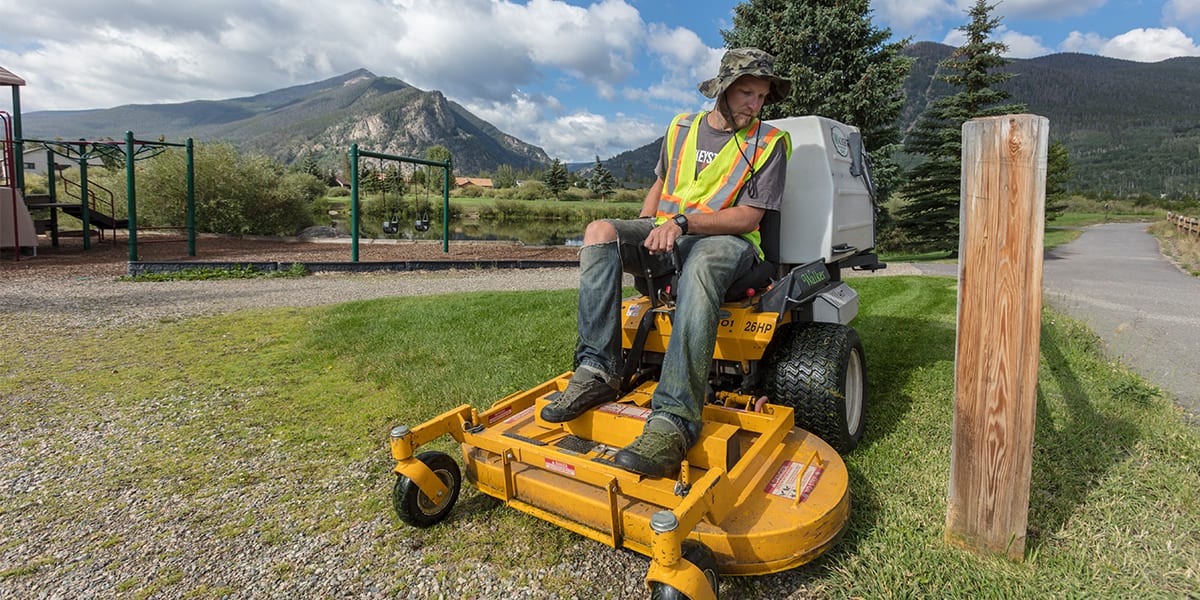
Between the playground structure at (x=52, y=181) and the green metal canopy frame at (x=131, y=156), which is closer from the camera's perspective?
the green metal canopy frame at (x=131, y=156)

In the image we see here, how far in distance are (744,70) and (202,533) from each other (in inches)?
126

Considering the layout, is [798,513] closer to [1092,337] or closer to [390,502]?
[390,502]

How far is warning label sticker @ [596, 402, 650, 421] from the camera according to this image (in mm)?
2688

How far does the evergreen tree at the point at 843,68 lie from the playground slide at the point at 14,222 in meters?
17.1

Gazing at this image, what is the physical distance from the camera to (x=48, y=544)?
252 cm

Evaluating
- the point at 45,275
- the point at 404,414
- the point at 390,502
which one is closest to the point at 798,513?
the point at 390,502

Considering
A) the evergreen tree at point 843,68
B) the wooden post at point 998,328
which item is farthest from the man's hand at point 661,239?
the evergreen tree at point 843,68

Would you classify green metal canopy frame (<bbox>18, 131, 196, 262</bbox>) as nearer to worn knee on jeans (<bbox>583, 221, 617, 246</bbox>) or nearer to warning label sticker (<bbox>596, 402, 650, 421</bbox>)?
worn knee on jeans (<bbox>583, 221, 617, 246</bbox>)

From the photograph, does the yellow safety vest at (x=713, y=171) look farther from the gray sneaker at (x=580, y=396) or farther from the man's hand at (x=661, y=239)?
the gray sneaker at (x=580, y=396)

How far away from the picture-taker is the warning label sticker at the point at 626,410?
2688mm

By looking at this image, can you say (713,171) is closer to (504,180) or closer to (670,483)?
(670,483)

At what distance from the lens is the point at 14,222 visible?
12.8m

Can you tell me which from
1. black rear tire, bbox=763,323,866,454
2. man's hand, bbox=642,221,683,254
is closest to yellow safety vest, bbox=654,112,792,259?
man's hand, bbox=642,221,683,254

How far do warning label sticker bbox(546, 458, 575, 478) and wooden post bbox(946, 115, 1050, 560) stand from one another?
1427 millimetres
